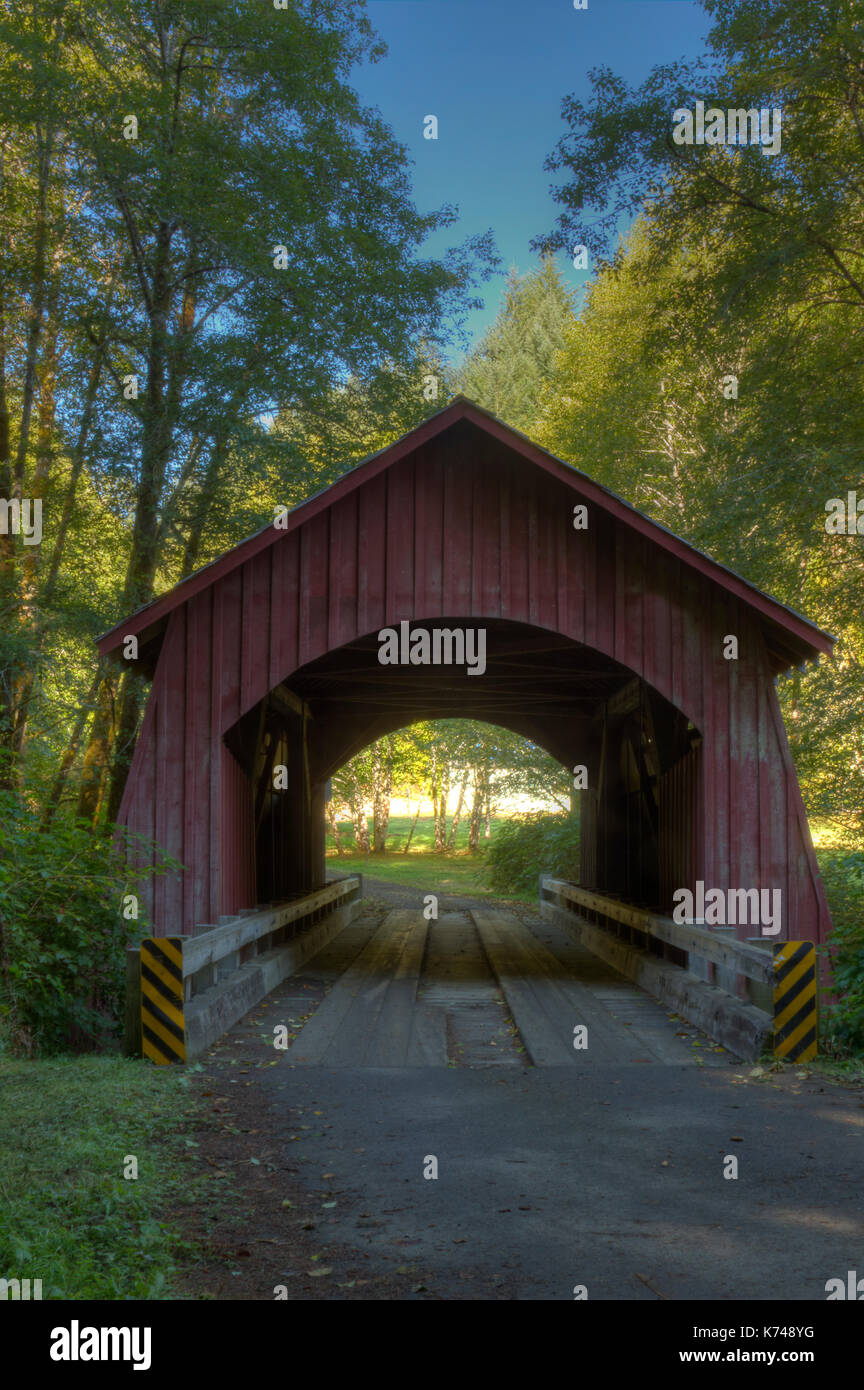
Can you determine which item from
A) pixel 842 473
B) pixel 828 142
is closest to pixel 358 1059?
pixel 842 473

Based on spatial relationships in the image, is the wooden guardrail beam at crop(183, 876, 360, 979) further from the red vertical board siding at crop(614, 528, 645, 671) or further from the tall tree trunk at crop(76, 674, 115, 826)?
the red vertical board siding at crop(614, 528, 645, 671)

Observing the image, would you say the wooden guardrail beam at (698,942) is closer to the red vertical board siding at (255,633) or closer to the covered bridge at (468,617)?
the covered bridge at (468,617)

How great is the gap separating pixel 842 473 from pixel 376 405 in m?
6.72

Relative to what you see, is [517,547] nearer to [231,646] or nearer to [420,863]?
[231,646]

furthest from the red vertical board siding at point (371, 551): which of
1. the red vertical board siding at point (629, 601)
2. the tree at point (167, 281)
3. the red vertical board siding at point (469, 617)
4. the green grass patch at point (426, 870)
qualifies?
the green grass patch at point (426, 870)

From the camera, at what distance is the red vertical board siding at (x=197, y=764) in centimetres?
1029

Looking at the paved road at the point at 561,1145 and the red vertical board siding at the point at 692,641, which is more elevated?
the red vertical board siding at the point at 692,641

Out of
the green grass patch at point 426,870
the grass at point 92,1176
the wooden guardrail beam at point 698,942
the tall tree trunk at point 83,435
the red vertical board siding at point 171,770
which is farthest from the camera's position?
the green grass patch at point 426,870

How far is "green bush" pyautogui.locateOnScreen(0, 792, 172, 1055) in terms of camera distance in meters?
8.09

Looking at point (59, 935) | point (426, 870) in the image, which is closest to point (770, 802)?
point (59, 935)

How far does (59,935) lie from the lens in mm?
8680

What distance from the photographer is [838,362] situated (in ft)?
50.2

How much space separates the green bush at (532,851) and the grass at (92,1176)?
18466 mm

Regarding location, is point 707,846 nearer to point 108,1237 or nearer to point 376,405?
point 108,1237
